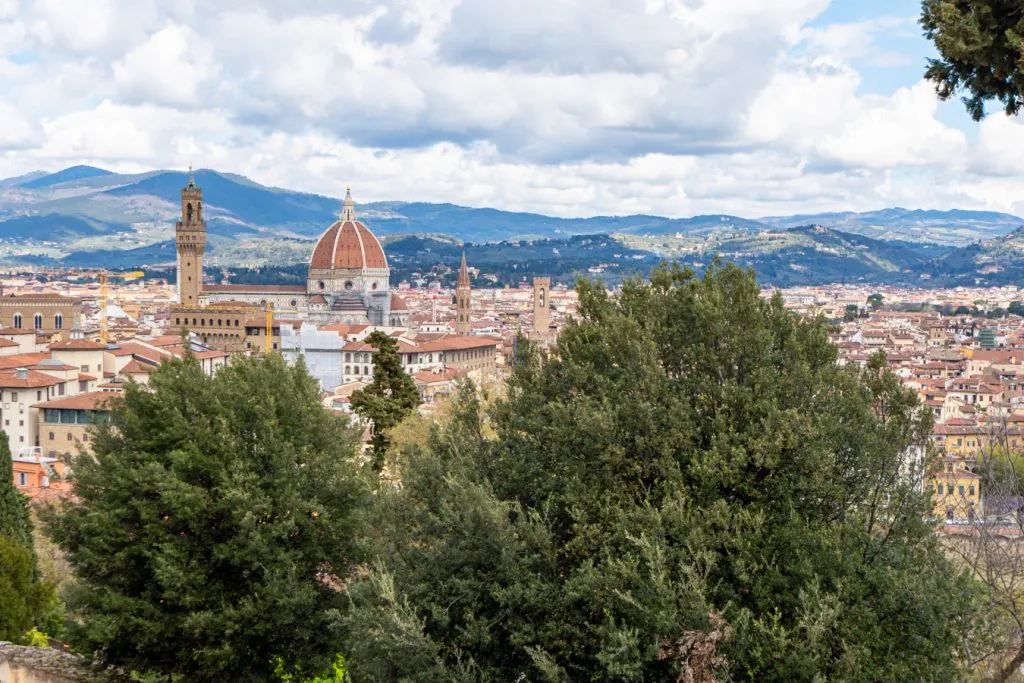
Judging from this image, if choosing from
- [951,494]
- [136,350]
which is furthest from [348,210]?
[951,494]

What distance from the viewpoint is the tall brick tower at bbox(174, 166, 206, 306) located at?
99.4 metres

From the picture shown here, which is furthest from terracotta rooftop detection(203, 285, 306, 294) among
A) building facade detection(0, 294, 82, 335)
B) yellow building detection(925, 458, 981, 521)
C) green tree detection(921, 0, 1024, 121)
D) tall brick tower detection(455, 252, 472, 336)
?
green tree detection(921, 0, 1024, 121)

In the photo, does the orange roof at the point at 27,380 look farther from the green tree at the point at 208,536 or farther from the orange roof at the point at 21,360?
the green tree at the point at 208,536

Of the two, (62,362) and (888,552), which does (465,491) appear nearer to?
(888,552)

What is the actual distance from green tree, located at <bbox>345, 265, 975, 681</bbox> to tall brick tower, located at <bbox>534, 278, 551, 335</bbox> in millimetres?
88385

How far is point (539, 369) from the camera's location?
10.9 m

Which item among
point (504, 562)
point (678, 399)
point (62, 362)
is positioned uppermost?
point (678, 399)

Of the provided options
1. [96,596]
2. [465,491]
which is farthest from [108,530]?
[465,491]

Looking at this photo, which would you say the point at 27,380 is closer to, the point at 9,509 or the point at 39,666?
the point at 9,509

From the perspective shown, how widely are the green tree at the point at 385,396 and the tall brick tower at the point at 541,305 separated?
7085cm

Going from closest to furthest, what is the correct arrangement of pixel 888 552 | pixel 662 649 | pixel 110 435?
pixel 662 649, pixel 888 552, pixel 110 435

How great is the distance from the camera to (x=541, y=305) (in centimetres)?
10288

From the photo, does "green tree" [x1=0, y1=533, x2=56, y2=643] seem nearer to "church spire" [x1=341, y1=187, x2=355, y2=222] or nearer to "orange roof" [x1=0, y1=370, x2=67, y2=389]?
"orange roof" [x1=0, y1=370, x2=67, y2=389]

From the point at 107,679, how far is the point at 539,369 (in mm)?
5327
